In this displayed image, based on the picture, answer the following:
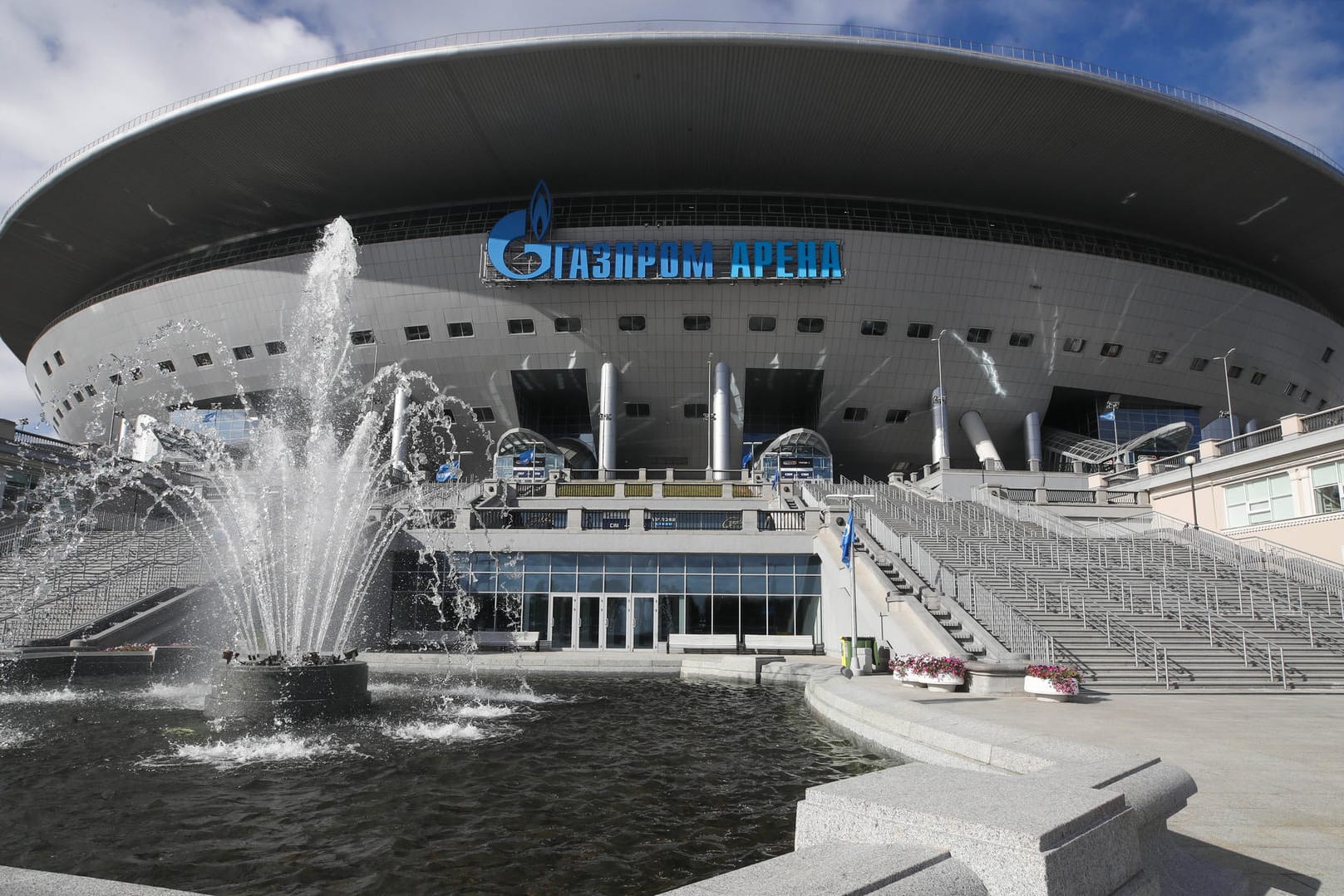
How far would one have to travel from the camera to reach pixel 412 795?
9.50 m

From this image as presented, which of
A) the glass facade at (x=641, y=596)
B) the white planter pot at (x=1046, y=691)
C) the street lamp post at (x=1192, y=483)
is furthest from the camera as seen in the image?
the street lamp post at (x=1192, y=483)

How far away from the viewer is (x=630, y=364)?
173 ft

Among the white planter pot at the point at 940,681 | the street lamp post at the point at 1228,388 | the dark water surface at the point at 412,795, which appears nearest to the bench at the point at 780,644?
the white planter pot at the point at 940,681

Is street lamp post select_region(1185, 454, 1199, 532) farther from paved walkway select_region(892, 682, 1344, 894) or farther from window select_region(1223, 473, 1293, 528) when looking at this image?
paved walkway select_region(892, 682, 1344, 894)

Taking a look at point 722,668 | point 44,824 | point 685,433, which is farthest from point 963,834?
point 685,433

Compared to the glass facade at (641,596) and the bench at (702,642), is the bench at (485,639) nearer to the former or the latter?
the glass facade at (641,596)

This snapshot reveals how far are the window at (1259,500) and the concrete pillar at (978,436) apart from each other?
18.9 metres

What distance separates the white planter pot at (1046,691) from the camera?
1565cm

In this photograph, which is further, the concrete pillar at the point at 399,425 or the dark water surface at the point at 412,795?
the concrete pillar at the point at 399,425

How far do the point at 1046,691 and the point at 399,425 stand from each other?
4553 cm

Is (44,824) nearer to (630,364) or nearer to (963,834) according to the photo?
(963,834)

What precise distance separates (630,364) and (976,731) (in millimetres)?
44900

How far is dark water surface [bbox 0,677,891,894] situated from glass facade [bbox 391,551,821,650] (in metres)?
15.4

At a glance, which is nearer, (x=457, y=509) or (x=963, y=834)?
(x=963, y=834)
